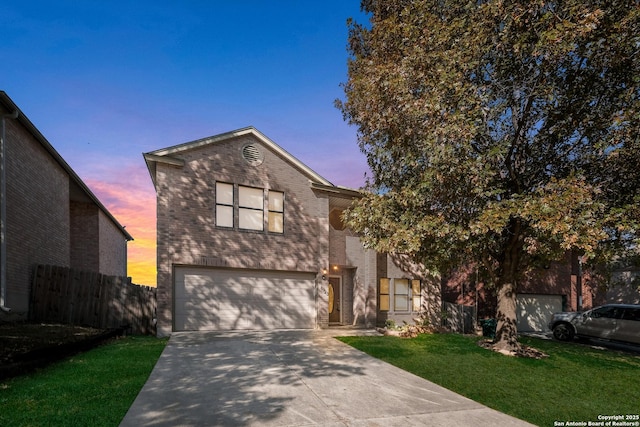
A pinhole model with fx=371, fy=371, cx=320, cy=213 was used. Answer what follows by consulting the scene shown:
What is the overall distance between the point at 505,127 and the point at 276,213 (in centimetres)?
922

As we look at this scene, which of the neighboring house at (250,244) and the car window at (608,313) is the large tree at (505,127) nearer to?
the neighboring house at (250,244)

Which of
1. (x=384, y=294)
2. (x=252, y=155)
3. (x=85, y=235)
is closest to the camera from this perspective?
(x=252, y=155)

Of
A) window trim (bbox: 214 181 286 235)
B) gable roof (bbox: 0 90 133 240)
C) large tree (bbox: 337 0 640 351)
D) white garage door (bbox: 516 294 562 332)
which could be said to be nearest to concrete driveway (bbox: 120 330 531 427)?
large tree (bbox: 337 0 640 351)

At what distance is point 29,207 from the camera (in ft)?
43.5

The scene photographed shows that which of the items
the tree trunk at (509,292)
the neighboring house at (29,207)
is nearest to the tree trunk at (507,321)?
the tree trunk at (509,292)

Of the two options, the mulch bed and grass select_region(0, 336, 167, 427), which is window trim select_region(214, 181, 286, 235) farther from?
grass select_region(0, 336, 167, 427)

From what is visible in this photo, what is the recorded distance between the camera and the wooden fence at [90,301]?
12.9m

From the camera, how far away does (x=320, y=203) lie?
16891 millimetres

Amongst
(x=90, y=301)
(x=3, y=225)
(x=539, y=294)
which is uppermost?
(x=3, y=225)

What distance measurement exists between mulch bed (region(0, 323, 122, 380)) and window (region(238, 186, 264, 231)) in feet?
19.4

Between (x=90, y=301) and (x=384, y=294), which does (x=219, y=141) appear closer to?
(x=90, y=301)

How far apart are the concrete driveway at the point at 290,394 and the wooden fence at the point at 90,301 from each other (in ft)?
14.2

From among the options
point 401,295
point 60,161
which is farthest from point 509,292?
point 60,161

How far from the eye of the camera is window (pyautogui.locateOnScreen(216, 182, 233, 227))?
581 inches
